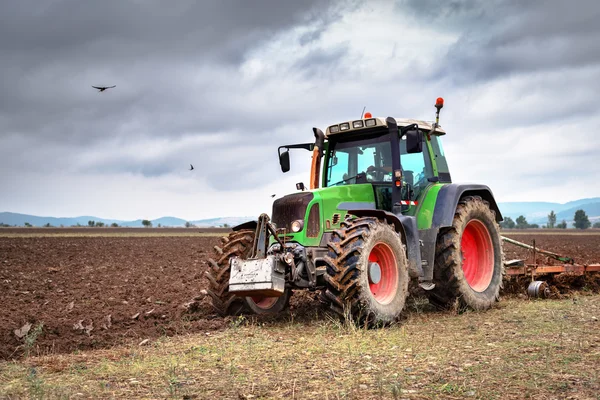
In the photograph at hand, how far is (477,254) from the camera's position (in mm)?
10781

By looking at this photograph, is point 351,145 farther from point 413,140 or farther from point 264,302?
point 264,302

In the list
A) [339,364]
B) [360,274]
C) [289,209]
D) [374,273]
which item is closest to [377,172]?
[289,209]

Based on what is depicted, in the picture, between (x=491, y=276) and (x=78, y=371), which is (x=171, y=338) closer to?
(x=78, y=371)

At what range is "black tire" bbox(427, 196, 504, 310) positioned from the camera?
30.8ft

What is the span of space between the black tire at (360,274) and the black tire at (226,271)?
1620 millimetres

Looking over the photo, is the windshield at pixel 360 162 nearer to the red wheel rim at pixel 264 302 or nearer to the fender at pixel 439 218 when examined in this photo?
the fender at pixel 439 218

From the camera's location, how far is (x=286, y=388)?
17.1 ft

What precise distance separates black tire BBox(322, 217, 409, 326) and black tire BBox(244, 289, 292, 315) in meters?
1.46

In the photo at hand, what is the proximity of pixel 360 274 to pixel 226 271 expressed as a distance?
7.24 ft

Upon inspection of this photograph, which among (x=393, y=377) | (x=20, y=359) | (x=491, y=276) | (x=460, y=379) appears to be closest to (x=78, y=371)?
(x=20, y=359)

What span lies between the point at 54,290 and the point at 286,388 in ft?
30.4

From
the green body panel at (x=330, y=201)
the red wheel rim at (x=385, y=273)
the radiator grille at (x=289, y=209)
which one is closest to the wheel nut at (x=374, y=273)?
the red wheel rim at (x=385, y=273)

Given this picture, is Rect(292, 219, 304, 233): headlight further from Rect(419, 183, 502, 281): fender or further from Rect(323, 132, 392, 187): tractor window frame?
Rect(419, 183, 502, 281): fender

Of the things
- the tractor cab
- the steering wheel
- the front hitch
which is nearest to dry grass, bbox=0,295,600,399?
the front hitch
